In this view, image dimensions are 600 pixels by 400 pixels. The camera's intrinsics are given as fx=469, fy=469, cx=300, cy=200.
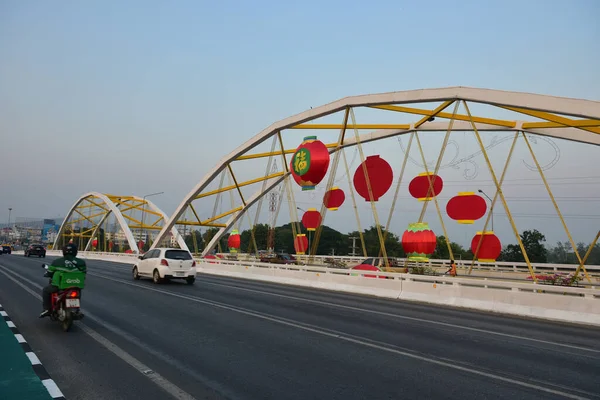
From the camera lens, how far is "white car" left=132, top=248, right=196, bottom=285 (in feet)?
69.0

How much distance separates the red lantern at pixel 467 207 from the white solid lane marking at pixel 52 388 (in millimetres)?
26331

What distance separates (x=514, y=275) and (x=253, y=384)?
108ft

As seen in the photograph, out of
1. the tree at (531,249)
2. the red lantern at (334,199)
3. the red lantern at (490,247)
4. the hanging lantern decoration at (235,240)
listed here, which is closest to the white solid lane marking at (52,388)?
the red lantern at (334,199)

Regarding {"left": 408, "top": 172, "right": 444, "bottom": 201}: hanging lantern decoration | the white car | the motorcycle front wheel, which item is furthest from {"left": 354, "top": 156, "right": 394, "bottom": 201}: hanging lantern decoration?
the motorcycle front wheel

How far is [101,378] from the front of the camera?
582cm

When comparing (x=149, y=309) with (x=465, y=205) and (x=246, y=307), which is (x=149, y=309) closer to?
(x=246, y=307)

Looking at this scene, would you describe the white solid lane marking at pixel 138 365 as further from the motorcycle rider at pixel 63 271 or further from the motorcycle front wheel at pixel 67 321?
the motorcycle rider at pixel 63 271

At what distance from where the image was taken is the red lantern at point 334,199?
108 feet

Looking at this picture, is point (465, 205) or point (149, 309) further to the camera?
point (465, 205)

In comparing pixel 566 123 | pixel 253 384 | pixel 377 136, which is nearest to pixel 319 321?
pixel 253 384

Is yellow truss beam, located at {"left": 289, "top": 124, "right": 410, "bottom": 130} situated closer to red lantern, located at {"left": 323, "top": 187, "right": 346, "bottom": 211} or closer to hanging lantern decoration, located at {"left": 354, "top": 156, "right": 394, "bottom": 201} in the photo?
hanging lantern decoration, located at {"left": 354, "top": 156, "right": 394, "bottom": 201}

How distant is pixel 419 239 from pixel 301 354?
1004 inches

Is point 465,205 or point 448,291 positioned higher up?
point 465,205

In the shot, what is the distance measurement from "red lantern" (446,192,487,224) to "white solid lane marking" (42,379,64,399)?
86.4 feet
